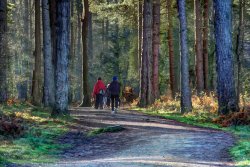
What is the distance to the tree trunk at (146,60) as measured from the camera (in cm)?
2520

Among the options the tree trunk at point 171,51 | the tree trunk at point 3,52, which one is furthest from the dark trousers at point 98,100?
the tree trunk at point 171,51

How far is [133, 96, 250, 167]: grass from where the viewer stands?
10.3 m

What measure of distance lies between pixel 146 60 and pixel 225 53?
29.6 feet

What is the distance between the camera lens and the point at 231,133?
14.3 m

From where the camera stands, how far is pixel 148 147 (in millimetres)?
11508

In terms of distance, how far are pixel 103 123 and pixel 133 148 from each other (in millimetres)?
5915

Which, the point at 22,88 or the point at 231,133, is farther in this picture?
the point at 22,88

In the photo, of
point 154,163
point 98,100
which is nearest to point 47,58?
point 98,100

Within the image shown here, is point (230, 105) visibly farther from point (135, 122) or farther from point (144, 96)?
point (144, 96)

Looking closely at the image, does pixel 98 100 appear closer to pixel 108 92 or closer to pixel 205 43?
pixel 108 92

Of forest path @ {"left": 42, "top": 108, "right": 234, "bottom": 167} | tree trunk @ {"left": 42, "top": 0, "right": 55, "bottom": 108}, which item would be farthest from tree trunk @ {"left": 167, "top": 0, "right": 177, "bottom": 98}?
forest path @ {"left": 42, "top": 108, "right": 234, "bottom": 167}

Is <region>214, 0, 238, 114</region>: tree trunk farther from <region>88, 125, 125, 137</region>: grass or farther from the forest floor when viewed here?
<region>88, 125, 125, 137</region>: grass

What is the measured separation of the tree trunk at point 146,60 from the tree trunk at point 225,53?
25.9 feet

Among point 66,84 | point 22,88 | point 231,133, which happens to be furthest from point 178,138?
point 22,88
